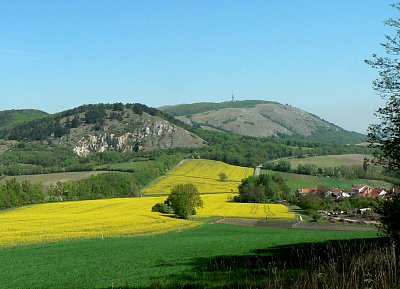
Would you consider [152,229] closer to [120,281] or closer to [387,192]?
[120,281]

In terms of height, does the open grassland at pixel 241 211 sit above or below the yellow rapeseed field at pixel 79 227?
below

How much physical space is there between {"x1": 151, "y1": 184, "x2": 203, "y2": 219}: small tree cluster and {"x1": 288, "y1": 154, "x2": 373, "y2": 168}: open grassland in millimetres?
89769

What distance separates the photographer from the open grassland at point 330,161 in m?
164

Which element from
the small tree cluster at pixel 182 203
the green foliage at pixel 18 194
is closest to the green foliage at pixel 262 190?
the small tree cluster at pixel 182 203

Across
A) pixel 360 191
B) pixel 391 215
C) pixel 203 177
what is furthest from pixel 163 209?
pixel 203 177

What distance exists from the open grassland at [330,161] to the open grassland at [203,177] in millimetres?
22194

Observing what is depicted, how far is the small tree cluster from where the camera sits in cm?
7031

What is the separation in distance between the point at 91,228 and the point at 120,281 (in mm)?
32807

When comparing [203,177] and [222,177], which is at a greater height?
[222,177]

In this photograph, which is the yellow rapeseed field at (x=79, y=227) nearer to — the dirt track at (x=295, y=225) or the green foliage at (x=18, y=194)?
the dirt track at (x=295, y=225)

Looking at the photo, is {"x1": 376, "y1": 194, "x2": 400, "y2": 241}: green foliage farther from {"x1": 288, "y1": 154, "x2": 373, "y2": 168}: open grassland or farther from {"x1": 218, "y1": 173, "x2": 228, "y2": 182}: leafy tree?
{"x1": 288, "y1": 154, "x2": 373, "y2": 168}: open grassland

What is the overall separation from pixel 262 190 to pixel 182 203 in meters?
41.1

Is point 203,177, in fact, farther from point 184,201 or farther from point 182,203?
point 182,203

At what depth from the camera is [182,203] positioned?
70.3 meters
